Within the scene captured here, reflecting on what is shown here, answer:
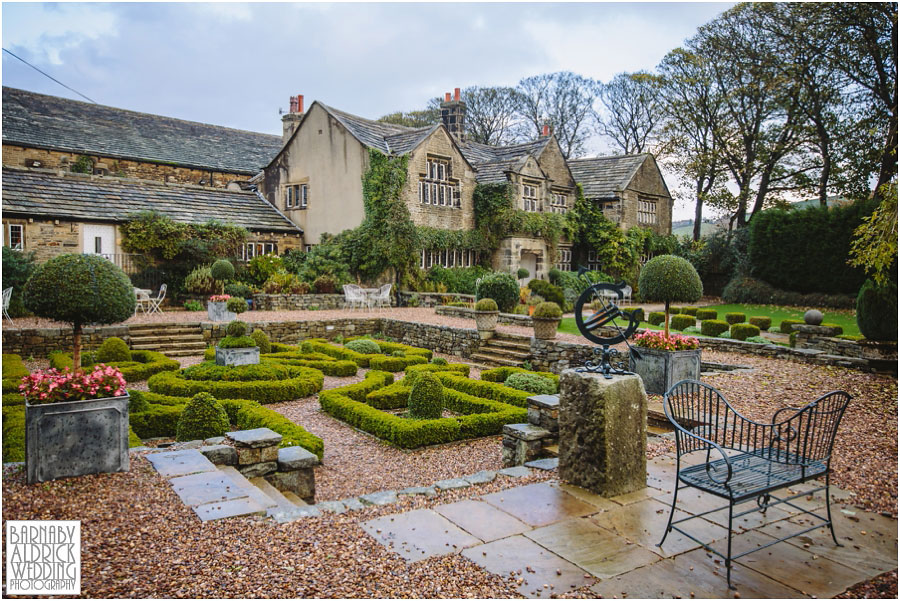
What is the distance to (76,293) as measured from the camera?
7516 millimetres

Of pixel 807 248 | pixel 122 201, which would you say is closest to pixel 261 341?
pixel 122 201

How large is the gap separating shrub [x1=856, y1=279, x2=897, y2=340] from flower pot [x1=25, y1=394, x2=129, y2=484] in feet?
41.4

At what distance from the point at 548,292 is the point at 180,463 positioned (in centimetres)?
1854

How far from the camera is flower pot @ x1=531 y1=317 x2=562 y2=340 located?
49.3ft

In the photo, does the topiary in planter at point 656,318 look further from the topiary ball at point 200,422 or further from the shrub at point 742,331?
the topiary ball at point 200,422

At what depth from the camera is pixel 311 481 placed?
6906 millimetres

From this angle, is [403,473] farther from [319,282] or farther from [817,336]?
[319,282]

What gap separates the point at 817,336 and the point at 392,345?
10.2 m

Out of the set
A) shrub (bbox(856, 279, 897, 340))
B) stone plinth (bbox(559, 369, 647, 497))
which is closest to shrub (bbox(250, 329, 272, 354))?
stone plinth (bbox(559, 369, 647, 497))

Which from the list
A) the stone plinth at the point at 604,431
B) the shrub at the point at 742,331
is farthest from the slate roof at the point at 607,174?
the stone plinth at the point at 604,431

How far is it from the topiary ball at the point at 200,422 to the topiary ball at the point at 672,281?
26.1ft

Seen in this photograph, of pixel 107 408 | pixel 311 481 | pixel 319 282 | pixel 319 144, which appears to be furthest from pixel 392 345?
pixel 319 144

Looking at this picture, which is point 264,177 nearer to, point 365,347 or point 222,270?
point 222,270

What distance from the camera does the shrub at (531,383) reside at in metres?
11.3
